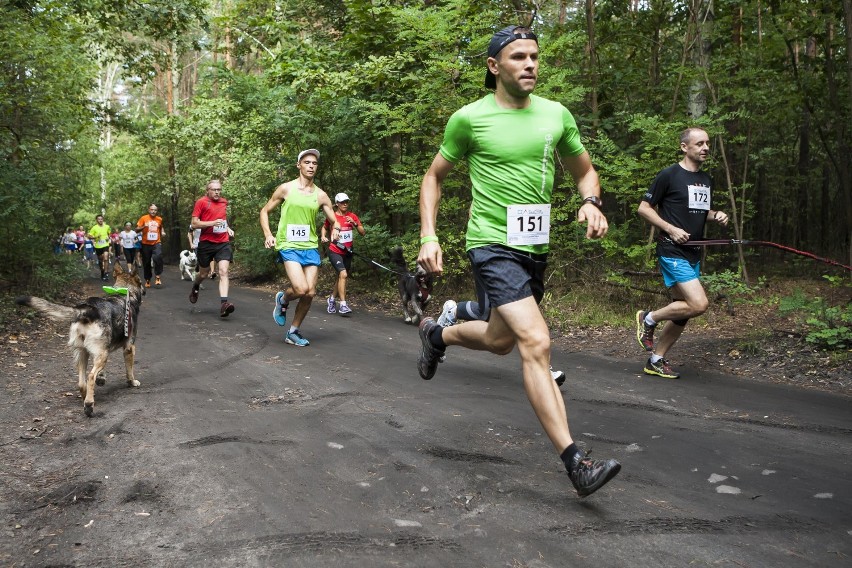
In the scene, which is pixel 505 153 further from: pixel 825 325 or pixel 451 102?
pixel 451 102

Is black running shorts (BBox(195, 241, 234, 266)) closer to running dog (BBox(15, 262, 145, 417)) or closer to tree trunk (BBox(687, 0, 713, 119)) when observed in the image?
running dog (BBox(15, 262, 145, 417))

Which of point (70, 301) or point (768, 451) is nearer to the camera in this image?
point (768, 451)

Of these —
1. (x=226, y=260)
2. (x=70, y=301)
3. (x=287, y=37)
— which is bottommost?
(x=70, y=301)

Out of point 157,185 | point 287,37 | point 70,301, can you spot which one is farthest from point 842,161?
point 157,185

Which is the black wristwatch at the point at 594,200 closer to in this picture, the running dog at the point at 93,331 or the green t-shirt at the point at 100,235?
the running dog at the point at 93,331

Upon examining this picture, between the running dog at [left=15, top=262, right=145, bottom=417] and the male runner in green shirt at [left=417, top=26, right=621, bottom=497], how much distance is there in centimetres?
367

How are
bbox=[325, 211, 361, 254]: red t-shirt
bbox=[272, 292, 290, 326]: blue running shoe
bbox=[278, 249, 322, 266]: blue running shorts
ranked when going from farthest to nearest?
bbox=[325, 211, 361, 254]: red t-shirt, bbox=[272, 292, 290, 326]: blue running shoe, bbox=[278, 249, 322, 266]: blue running shorts

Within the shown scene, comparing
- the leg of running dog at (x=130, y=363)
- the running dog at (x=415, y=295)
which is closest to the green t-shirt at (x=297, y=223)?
the running dog at (x=415, y=295)

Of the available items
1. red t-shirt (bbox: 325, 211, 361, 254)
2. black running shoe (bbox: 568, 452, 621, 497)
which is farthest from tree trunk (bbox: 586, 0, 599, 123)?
black running shoe (bbox: 568, 452, 621, 497)

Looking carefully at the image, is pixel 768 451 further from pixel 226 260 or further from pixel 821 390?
pixel 226 260

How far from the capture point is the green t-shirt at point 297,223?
32.2 ft

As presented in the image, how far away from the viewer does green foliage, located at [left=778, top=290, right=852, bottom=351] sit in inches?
301

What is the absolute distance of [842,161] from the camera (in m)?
15.6

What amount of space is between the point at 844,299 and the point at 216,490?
10567 millimetres
